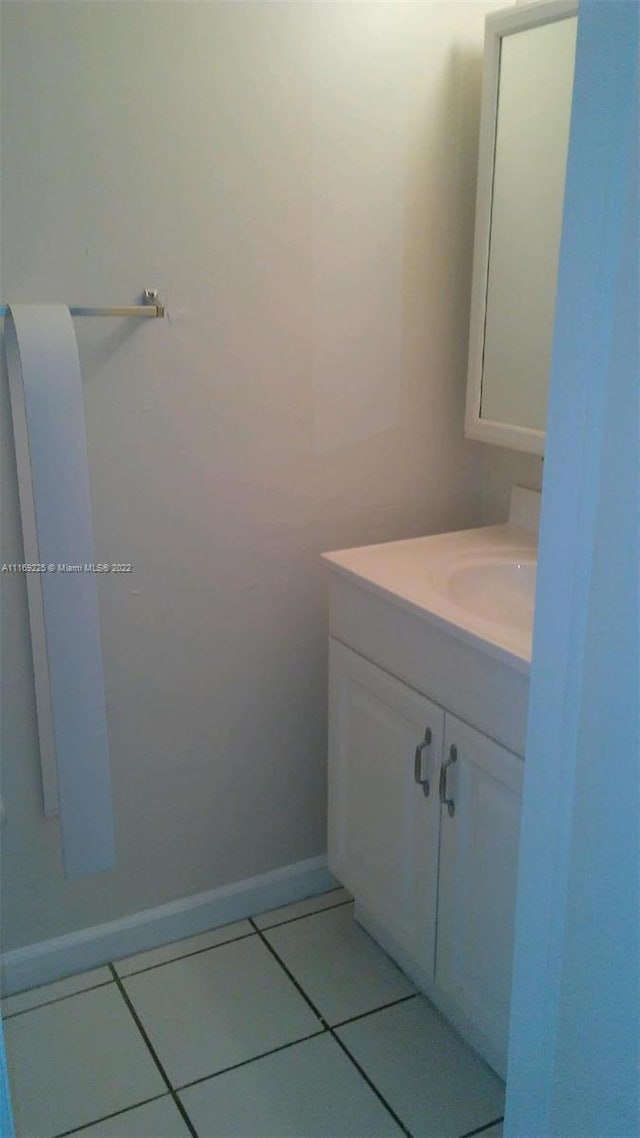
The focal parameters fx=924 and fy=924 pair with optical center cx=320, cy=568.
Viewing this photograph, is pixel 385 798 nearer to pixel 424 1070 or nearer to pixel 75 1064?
pixel 424 1070

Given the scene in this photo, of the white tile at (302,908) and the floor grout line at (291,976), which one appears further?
the white tile at (302,908)

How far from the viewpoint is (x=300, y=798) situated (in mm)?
1978

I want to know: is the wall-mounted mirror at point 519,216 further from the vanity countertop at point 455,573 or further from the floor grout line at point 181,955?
the floor grout line at point 181,955

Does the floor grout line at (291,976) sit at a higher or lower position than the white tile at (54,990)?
higher

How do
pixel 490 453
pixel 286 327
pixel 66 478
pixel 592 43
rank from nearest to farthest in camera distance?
pixel 592 43, pixel 66 478, pixel 286 327, pixel 490 453

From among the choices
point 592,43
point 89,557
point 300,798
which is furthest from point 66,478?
point 300,798

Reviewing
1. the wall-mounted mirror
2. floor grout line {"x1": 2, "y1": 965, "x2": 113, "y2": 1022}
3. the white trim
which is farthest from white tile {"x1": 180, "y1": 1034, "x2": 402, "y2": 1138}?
the wall-mounted mirror

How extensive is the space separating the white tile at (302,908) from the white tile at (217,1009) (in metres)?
0.07

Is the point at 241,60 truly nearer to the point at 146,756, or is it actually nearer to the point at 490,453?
the point at 490,453

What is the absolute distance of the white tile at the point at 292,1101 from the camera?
→ 1453 mm

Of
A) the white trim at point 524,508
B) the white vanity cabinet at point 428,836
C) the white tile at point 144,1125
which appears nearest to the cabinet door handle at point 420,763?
the white vanity cabinet at point 428,836

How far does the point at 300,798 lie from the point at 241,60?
1.41 m

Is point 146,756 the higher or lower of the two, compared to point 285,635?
lower

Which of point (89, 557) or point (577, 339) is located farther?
point (89, 557)
